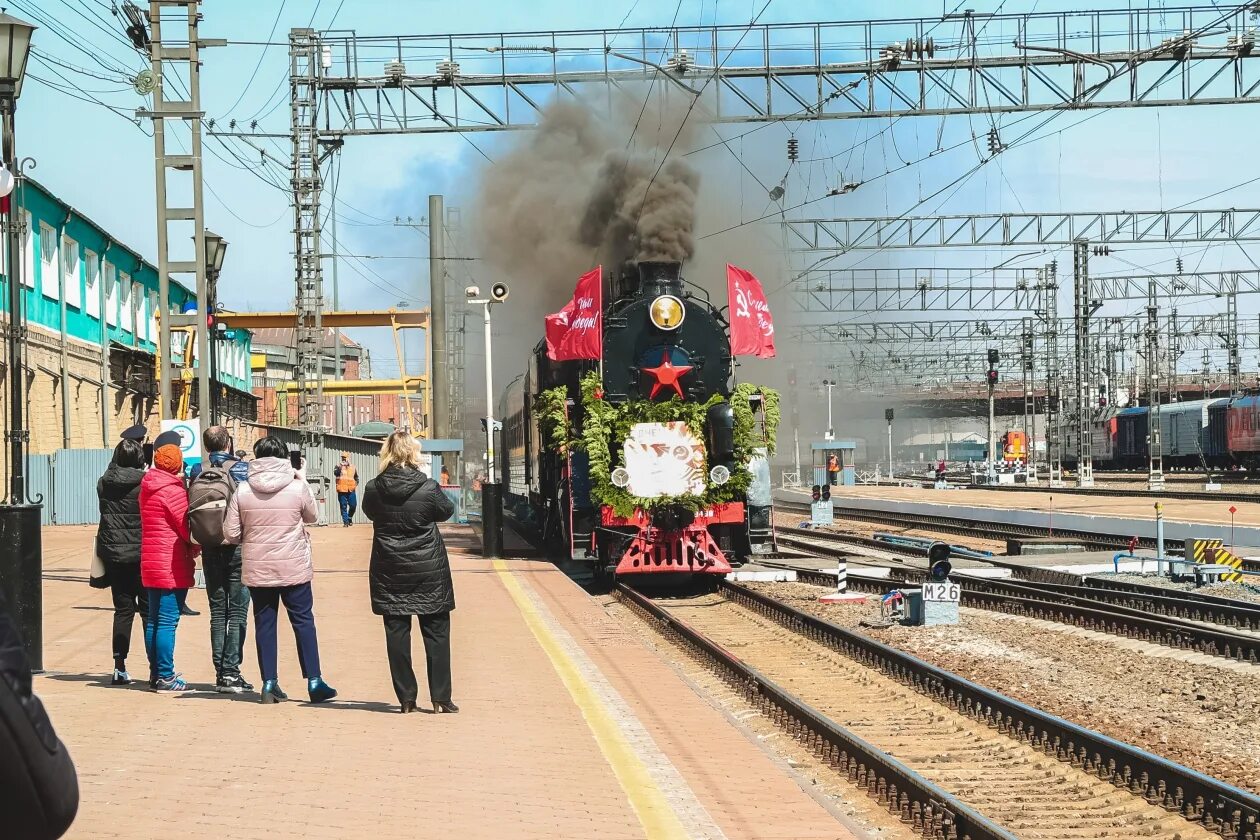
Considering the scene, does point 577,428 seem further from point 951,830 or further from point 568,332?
point 951,830

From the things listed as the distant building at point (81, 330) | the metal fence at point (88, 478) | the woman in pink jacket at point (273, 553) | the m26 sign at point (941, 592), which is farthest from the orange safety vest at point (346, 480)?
the woman in pink jacket at point (273, 553)

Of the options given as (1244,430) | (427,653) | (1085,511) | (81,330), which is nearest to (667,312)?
(427,653)

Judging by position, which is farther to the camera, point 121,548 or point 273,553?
point 121,548

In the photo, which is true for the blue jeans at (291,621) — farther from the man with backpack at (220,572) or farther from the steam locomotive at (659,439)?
the steam locomotive at (659,439)

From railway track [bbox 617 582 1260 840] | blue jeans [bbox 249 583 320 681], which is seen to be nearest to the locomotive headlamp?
railway track [bbox 617 582 1260 840]

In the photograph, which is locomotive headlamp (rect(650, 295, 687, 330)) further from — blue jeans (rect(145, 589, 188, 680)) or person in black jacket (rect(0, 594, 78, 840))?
person in black jacket (rect(0, 594, 78, 840))

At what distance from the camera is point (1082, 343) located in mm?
51125

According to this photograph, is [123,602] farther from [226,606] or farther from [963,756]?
[963,756]

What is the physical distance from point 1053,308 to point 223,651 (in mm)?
55994

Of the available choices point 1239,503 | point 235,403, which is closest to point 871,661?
point 1239,503

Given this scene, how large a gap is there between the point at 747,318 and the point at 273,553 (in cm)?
995

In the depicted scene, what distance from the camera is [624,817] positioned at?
20.3 ft

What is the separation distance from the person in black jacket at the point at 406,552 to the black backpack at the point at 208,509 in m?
1.36

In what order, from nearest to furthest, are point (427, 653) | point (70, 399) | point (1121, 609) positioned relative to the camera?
point (427, 653), point (1121, 609), point (70, 399)
